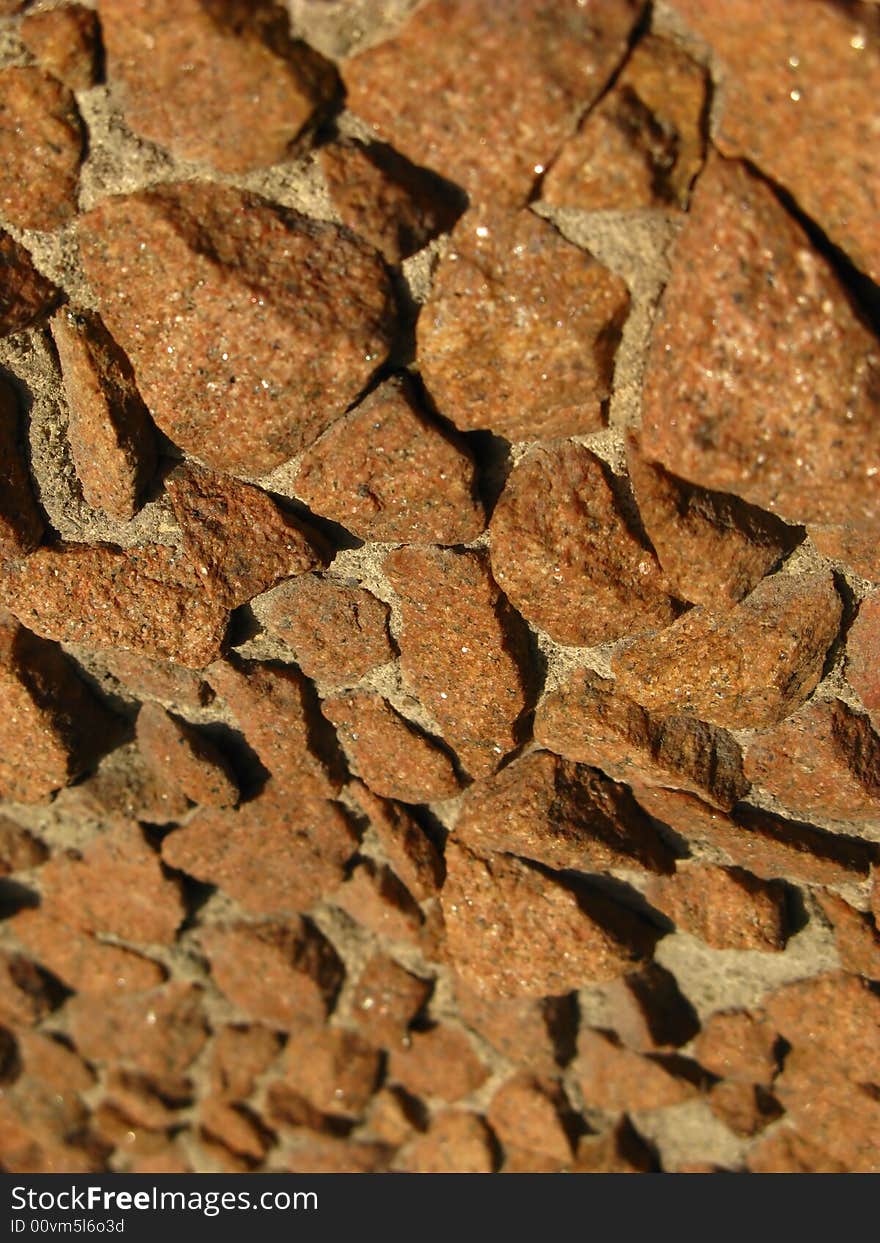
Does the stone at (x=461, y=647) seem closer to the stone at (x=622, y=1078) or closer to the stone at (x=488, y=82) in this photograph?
the stone at (x=488, y=82)

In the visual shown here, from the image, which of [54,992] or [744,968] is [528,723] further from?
[54,992]

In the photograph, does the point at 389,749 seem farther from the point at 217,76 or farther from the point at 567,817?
the point at 217,76

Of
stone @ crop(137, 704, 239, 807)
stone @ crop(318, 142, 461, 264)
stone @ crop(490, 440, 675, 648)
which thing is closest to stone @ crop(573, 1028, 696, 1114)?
stone @ crop(137, 704, 239, 807)

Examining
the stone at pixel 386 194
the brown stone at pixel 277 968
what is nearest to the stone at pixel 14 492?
the stone at pixel 386 194

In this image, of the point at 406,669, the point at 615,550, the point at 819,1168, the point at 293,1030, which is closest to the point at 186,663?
the point at 406,669

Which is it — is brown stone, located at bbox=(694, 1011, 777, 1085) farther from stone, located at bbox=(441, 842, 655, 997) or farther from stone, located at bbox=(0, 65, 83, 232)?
stone, located at bbox=(0, 65, 83, 232)

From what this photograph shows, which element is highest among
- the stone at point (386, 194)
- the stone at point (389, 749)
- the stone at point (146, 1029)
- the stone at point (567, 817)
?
the stone at point (386, 194)
